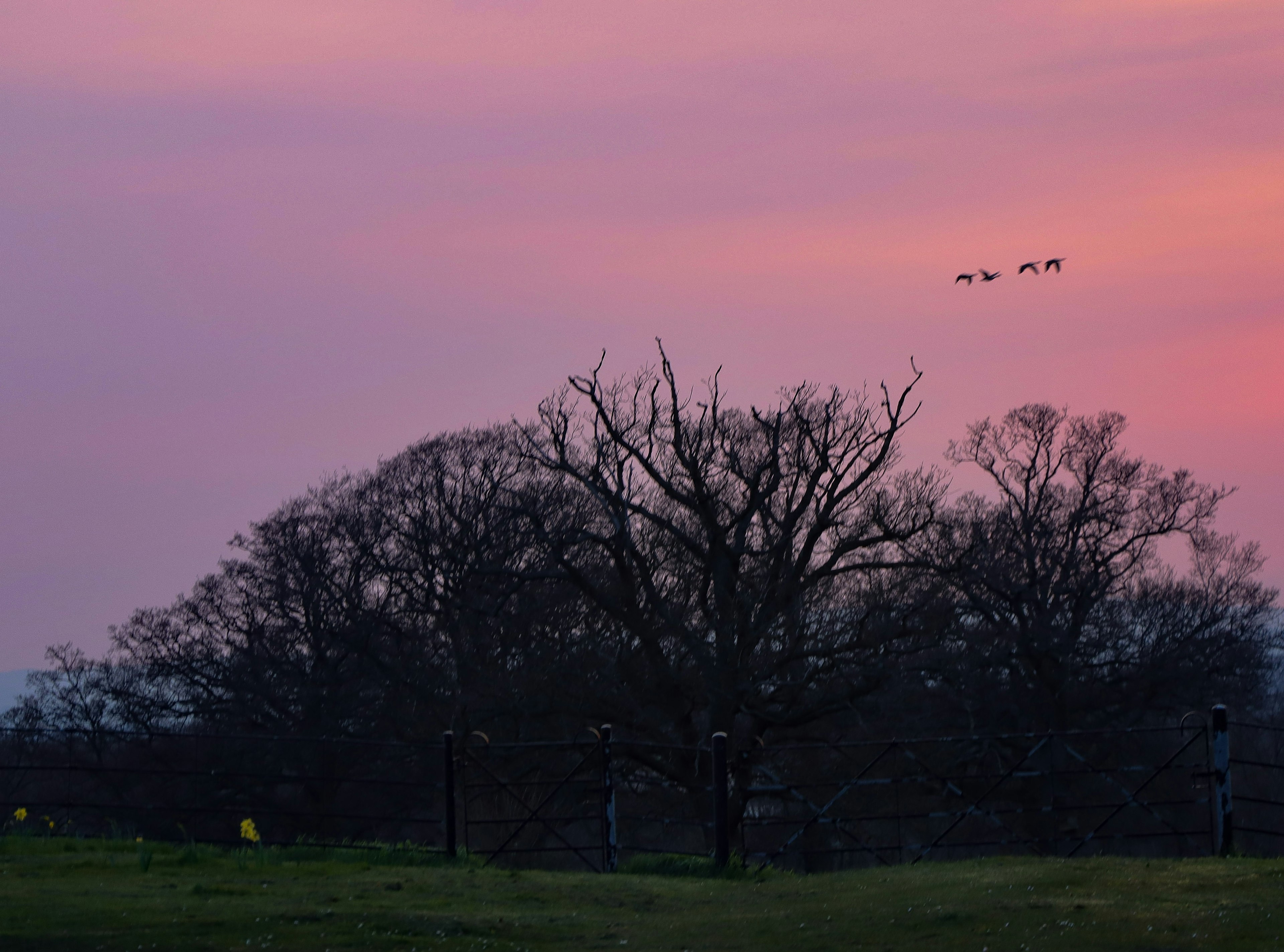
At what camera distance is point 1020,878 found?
11.4m

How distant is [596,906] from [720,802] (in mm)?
3226

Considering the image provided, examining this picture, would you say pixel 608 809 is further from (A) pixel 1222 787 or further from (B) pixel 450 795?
(A) pixel 1222 787

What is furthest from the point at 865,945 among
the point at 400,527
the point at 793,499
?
the point at 400,527

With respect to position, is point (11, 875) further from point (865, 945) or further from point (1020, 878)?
point (1020, 878)

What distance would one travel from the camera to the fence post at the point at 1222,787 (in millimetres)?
13328

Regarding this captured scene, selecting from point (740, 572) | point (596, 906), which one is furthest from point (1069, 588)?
point (596, 906)

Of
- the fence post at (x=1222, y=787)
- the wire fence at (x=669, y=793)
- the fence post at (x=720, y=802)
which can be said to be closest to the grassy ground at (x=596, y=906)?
the fence post at (x=720, y=802)

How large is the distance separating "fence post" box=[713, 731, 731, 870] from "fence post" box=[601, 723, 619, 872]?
3.87 ft

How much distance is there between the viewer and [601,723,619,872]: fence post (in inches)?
556

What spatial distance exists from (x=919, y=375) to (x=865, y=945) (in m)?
22.5

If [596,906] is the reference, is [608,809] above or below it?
above

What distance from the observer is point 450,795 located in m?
14.1

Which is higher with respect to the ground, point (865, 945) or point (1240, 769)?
point (865, 945)

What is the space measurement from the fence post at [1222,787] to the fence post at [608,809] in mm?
6430
